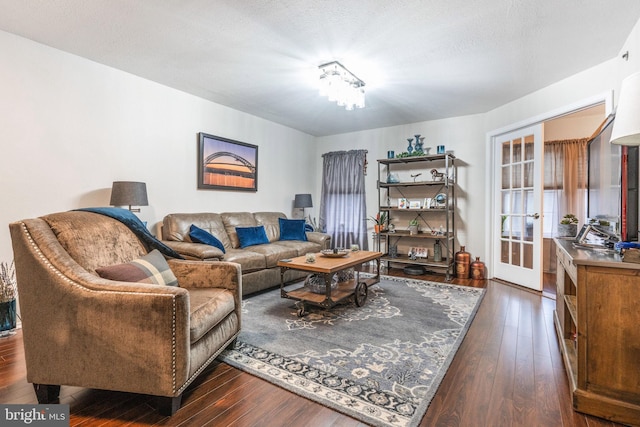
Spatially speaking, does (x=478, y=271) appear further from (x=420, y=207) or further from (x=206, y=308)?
(x=206, y=308)

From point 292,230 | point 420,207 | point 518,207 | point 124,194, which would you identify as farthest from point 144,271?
point 518,207

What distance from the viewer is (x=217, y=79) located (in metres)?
3.37

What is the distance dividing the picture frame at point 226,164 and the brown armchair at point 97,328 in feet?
8.10

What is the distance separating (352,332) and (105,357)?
5.40ft

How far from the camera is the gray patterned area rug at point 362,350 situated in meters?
1.63

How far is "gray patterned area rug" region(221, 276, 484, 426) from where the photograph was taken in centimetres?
163

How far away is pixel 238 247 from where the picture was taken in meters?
4.04

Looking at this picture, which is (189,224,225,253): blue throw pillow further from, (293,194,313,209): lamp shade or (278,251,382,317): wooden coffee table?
(293,194,313,209): lamp shade

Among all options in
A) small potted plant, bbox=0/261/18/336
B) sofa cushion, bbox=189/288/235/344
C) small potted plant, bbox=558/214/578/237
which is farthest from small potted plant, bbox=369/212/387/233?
small potted plant, bbox=0/261/18/336

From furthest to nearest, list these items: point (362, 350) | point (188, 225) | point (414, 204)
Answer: point (414, 204), point (188, 225), point (362, 350)

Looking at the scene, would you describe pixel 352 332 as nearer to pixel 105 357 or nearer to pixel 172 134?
pixel 105 357

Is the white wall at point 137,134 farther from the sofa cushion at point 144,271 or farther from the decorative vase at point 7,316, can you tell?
the sofa cushion at point 144,271

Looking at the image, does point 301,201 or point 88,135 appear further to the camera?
point 301,201

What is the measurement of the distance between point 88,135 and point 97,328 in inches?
91.5
